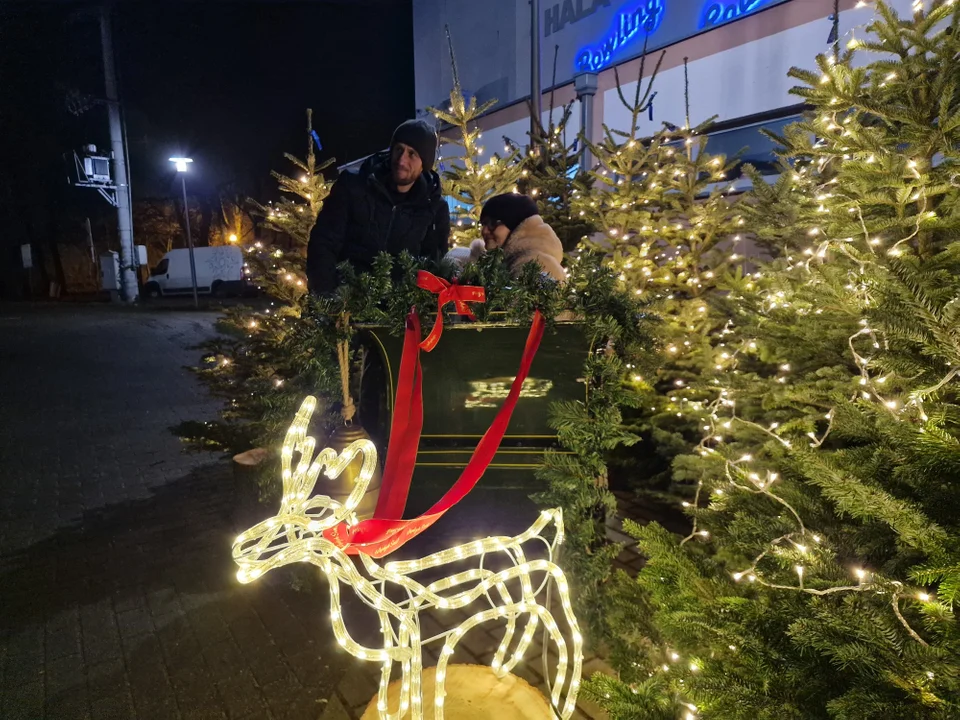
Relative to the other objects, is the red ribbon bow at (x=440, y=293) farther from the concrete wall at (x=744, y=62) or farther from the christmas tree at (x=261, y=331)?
the concrete wall at (x=744, y=62)

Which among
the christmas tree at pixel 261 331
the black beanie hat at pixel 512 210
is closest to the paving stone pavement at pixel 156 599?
the christmas tree at pixel 261 331

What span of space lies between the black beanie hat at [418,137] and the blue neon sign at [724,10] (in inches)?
332

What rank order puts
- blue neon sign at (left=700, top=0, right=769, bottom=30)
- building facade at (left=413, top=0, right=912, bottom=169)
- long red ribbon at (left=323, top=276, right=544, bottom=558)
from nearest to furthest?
long red ribbon at (left=323, top=276, right=544, bottom=558), building facade at (left=413, top=0, right=912, bottom=169), blue neon sign at (left=700, top=0, right=769, bottom=30)

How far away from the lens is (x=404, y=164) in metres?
4.18

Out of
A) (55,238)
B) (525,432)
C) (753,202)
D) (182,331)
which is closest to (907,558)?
(525,432)

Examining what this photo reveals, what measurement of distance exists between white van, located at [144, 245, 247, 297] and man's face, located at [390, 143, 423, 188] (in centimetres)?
2488

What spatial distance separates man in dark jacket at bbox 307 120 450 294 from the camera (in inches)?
161

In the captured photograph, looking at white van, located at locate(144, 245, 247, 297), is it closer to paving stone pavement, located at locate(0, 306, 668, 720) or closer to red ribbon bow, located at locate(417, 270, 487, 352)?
paving stone pavement, located at locate(0, 306, 668, 720)

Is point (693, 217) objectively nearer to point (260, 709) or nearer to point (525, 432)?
point (525, 432)

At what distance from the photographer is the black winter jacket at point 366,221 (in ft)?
13.3

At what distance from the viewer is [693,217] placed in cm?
626

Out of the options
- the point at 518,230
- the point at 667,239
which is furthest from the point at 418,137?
the point at 667,239

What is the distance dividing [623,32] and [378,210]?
10615 mm

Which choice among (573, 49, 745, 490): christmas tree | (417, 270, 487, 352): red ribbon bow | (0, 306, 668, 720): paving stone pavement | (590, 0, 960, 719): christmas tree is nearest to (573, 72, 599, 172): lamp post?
(573, 49, 745, 490): christmas tree
